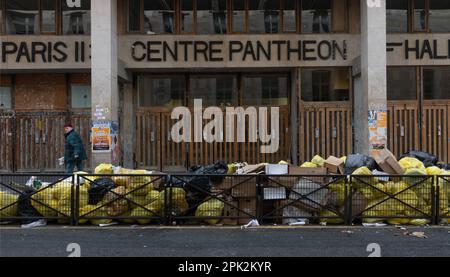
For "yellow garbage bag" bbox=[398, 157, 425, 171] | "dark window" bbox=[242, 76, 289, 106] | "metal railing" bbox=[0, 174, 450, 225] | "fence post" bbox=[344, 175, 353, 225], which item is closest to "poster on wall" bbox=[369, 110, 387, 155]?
"dark window" bbox=[242, 76, 289, 106]

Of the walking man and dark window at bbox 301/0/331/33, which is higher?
dark window at bbox 301/0/331/33

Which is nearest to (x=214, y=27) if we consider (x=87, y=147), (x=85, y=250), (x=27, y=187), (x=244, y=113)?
(x=244, y=113)

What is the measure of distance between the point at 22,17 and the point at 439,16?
1456 centimetres

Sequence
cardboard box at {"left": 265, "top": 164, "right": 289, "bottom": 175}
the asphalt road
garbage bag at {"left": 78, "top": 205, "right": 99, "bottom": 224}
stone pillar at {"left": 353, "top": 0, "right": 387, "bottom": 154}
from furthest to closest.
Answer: stone pillar at {"left": 353, "top": 0, "right": 387, "bottom": 154}, cardboard box at {"left": 265, "top": 164, "right": 289, "bottom": 175}, garbage bag at {"left": 78, "top": 205, "right": 99, "bottom": 224}, the asphalt road

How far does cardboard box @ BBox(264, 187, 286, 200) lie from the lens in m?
8.62

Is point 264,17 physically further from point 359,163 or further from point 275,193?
point 275,193

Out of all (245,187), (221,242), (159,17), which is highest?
(159,17)

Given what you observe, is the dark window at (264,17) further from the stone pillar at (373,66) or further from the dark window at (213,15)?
the stone pillar at (373,66)

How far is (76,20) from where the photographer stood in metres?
17.1

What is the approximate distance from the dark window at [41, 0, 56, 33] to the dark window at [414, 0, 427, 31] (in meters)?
12.6

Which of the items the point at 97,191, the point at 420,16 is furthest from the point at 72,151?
the point at 420,16

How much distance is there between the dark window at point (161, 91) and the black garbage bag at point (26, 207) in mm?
9132

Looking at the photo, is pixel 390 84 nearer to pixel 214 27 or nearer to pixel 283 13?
pixel 283 13

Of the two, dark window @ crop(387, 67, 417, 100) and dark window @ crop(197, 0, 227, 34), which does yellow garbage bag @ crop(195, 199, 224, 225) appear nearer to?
dark window @ crop(197, 0, 227, 34)
